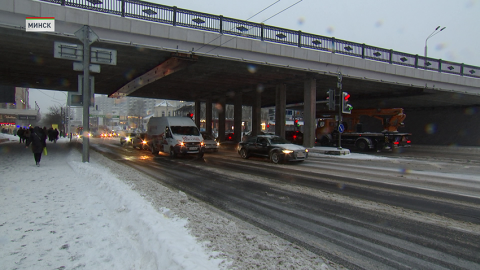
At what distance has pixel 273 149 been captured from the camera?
48.2 ft

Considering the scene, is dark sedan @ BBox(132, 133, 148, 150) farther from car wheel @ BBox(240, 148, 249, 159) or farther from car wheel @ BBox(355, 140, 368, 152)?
car wheel @ BBox(355, 140, 368, 152)

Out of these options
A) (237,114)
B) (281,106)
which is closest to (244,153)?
(281,106)

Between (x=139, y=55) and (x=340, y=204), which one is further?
(x=139, y=55)

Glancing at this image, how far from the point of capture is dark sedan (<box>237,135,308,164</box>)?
1410 centimetres

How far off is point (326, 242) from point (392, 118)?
23.3m

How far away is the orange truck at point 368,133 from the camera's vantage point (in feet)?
75.1

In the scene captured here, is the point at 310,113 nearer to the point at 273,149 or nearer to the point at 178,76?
the point at 273,149

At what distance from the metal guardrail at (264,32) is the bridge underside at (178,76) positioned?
1861mm

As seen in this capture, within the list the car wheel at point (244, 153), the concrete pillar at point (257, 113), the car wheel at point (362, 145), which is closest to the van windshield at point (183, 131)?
the car wheel at point (244, 153)

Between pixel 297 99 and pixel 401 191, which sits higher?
pixel 297 99

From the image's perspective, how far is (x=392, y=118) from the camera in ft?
79.7

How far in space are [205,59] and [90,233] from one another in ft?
54.0

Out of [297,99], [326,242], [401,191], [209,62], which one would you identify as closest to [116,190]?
[326,242]

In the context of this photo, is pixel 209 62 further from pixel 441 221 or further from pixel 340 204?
pixel 441 221
